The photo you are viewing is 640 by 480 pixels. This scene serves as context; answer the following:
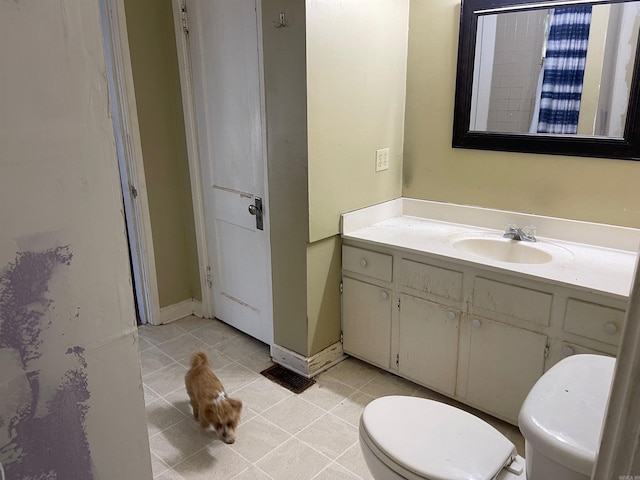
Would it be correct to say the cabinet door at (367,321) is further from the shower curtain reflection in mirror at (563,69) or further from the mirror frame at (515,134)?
the shower curtain reflection in mirror at (563,69)

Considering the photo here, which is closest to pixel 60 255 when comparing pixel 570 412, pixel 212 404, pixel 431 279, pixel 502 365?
pixel 570 412

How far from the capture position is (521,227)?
235 centimetres

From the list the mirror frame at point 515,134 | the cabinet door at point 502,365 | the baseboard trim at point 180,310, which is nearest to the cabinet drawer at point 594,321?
the cabinet door at point 502,365

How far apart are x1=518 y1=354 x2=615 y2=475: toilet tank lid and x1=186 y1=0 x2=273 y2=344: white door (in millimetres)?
1629

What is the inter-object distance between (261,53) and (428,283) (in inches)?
51.9

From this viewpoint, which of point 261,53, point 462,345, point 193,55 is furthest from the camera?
point 193,55

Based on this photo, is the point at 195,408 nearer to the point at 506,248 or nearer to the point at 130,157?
the point at 130,157

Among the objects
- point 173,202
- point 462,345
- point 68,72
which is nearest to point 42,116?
point 68,72

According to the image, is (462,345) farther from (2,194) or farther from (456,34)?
(2,194)

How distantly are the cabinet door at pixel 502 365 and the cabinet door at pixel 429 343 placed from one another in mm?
86

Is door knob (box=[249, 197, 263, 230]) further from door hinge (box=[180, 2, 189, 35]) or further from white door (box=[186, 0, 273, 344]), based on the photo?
door hinge (box=[180, 2, 189, 35])

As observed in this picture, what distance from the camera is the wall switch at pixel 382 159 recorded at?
8.42ft

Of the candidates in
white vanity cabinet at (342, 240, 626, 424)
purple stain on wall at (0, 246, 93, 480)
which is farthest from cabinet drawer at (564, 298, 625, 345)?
purple stain on wall at (0, 246, 93, 480)

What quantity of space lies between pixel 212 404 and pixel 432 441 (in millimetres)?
986
